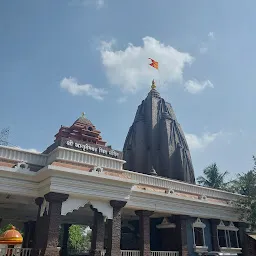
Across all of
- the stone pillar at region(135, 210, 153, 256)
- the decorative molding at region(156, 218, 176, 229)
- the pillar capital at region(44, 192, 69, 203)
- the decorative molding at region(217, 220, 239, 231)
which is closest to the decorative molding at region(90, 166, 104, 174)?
the pillar capital at region(44, 192, 69, 203)

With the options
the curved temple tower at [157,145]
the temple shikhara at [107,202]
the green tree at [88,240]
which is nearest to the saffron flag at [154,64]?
the curved temple tower at [157,145]

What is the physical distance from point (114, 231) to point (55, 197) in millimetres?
3808

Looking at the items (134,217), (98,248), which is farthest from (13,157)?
(134,217)

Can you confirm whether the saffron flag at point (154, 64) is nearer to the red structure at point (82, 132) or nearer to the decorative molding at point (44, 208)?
the red structure at point (82, 132)

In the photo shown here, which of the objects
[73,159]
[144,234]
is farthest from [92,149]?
[144,234]

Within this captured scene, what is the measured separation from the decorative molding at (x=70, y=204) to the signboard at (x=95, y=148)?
2.92 meters

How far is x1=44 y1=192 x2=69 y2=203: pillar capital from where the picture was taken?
1369cm

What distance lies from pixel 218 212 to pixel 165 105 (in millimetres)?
16350

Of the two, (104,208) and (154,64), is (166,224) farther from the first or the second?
(154,64)

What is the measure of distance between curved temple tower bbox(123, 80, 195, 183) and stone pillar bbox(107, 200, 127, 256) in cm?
1321

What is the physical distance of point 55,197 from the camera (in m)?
13.7

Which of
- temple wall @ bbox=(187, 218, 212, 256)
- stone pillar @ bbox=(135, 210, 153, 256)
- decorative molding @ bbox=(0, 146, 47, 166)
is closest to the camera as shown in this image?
decorative molding @ bbox=(0, 146, 47, 166)

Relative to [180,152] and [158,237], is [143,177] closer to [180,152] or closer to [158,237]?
[158,237]

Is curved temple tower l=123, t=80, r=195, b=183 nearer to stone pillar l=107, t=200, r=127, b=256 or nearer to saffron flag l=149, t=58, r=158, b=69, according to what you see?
saffron flag l=149, t=58, r=158, b=69
